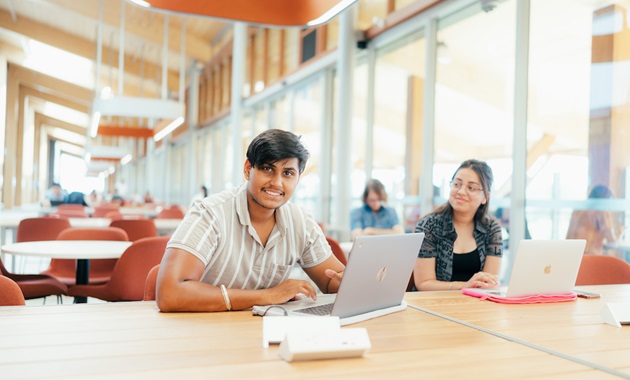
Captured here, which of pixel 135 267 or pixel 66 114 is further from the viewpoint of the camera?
pixel 66 114

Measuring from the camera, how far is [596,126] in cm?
432

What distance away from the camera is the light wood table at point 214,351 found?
1269 mm

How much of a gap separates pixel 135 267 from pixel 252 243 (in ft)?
4.99

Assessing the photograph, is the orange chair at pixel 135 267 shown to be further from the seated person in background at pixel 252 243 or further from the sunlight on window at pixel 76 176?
the sunlight on window at pixel 76 176

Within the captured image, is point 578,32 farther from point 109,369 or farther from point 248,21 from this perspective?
point 109,369

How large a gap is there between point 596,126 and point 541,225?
2.97 ft

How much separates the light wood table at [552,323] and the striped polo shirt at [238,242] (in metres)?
0.49

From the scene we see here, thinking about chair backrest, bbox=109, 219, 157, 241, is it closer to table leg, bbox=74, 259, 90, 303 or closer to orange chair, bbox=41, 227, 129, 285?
orange chair, bbox=41, 227, 129, 285

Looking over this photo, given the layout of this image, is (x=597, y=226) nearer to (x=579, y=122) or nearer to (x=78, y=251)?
(x=579, y=122)

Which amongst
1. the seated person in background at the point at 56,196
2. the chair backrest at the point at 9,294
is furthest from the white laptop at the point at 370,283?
the seated person in background at the point at 56,196

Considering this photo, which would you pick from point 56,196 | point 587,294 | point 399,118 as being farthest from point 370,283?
point 56,196

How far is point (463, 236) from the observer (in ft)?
10.1

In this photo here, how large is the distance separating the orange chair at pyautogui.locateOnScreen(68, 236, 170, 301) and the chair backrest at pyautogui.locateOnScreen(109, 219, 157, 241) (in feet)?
5.34

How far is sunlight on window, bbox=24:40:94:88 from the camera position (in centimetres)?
1591
